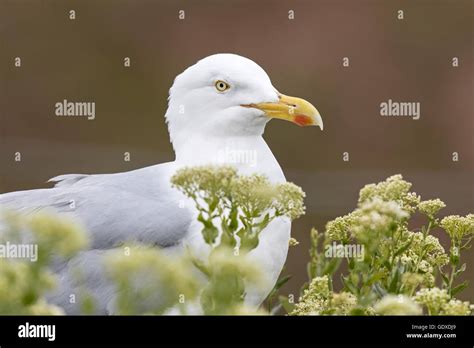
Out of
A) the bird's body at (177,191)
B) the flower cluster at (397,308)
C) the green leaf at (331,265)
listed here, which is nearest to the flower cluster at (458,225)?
the green leaf at (331,265)

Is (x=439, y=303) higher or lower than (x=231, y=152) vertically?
lower

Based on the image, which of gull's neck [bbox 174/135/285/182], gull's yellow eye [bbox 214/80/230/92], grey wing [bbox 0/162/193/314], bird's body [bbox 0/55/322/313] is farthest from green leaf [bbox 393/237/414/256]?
gull's yellow eye [bbox 214/80/230/92]

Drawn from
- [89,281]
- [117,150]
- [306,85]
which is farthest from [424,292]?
[306,85]

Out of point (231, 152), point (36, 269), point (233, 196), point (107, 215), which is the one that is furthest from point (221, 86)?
point (36, 269)

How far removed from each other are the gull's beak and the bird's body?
2 centimetres

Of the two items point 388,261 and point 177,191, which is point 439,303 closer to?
point 388,261

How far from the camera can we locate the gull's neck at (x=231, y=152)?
2.99m

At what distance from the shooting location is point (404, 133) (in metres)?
6.29

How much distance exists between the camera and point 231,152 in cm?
304

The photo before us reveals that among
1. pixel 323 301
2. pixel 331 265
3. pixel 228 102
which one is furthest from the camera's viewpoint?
pixel 228 102

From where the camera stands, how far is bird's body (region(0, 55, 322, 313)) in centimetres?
268

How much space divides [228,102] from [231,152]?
14 centimetres

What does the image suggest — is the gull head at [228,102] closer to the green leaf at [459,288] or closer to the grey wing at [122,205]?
the grey wing at [122,205]
